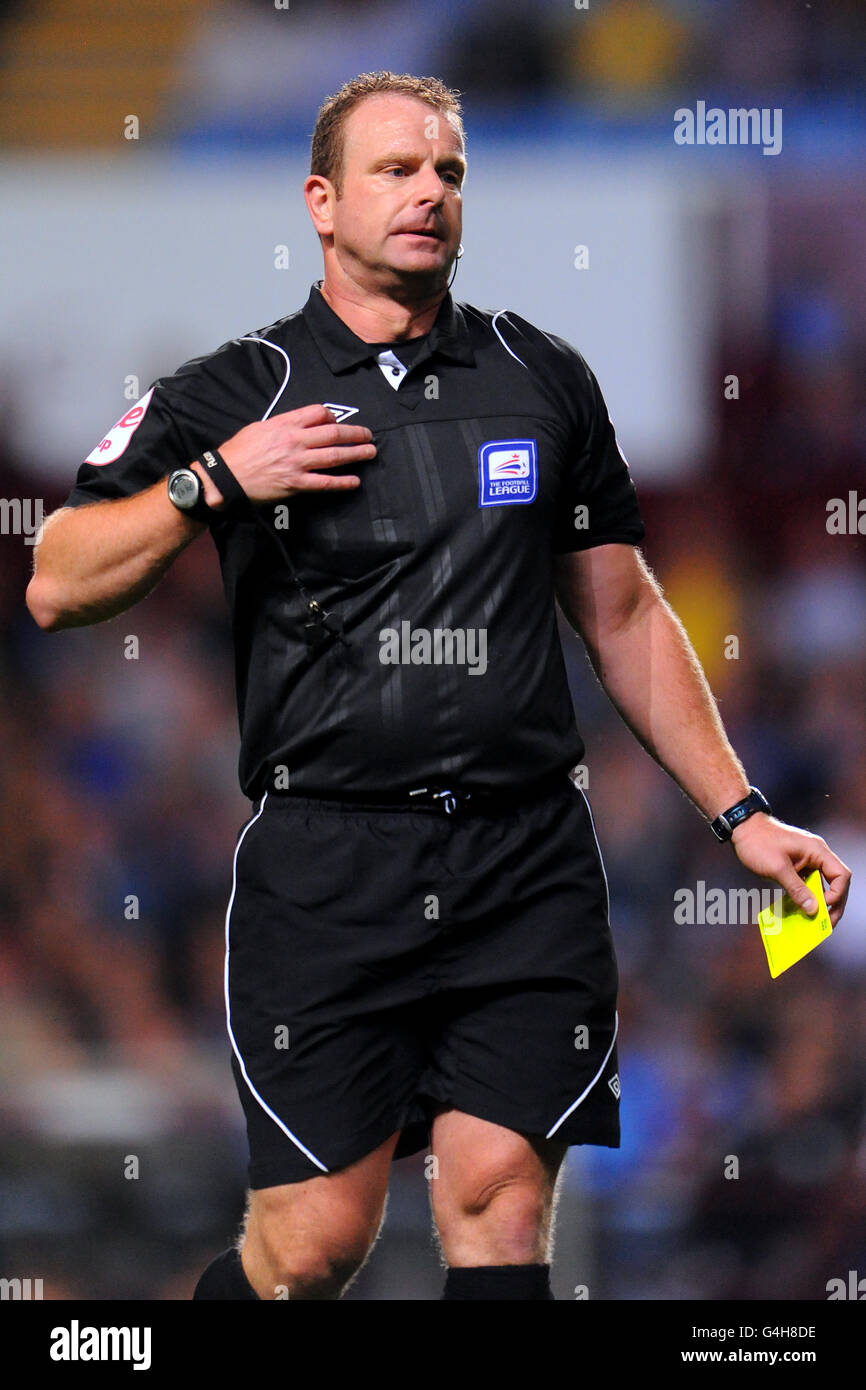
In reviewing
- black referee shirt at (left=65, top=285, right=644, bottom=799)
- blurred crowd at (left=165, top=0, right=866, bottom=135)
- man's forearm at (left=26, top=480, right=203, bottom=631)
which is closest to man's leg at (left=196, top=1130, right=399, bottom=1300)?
black referee shirt at (left=65, top=285, right=644, bottom=799)

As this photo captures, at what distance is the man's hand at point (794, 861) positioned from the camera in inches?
95.3

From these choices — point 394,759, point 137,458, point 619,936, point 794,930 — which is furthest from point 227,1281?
point 619,936

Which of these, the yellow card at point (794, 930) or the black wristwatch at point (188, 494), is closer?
the black wristwatch at point (188, 494)

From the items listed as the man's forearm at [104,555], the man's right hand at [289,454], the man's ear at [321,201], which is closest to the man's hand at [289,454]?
the man's right hand at [289,454]

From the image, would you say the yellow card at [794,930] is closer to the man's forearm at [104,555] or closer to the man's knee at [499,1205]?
the man's knee at [499,1205]

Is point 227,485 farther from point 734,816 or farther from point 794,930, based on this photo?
point 794,930

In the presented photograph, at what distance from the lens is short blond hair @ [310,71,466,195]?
251 cm

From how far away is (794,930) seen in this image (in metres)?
2.44

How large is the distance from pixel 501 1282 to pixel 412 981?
0.43 m

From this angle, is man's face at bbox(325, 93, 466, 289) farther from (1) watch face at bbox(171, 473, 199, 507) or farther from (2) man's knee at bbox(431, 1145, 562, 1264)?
(2) man's knee at bbox(431, 1145, 562, 1264)

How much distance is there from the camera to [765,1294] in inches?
159

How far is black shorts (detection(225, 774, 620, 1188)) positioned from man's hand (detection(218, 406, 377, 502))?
1.47 ft

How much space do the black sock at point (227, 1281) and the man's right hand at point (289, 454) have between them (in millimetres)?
1107

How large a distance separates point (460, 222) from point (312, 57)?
Answer: 2.52 meters
